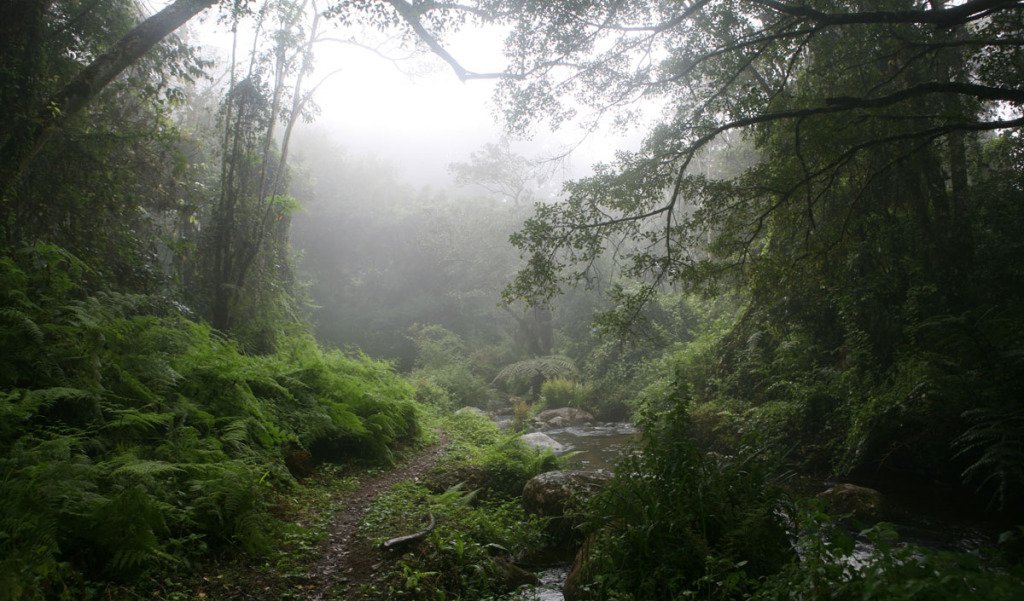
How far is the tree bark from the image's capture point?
644 cm

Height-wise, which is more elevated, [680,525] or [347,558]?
[680,525]

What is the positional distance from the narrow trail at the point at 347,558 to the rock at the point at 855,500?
517 cm

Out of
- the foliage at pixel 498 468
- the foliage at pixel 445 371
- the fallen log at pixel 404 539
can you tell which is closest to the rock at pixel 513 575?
the fallen log at pixel 404 539

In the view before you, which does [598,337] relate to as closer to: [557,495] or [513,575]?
[557,495]

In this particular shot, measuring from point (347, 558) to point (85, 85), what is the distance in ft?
21.4

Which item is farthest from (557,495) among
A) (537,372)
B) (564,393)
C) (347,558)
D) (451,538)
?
(537,372)

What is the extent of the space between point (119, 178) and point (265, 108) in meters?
5.33

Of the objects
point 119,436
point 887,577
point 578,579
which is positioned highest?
point 119,436

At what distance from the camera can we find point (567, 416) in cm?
1714

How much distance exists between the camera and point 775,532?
154 inches

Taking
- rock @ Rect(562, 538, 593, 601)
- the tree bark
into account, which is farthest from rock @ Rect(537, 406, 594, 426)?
the tree bark

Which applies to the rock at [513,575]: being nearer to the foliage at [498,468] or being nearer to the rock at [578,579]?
the rock at [578,579]

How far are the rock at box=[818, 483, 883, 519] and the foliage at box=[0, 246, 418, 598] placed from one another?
6405 mm

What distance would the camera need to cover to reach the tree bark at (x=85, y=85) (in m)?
6.44
